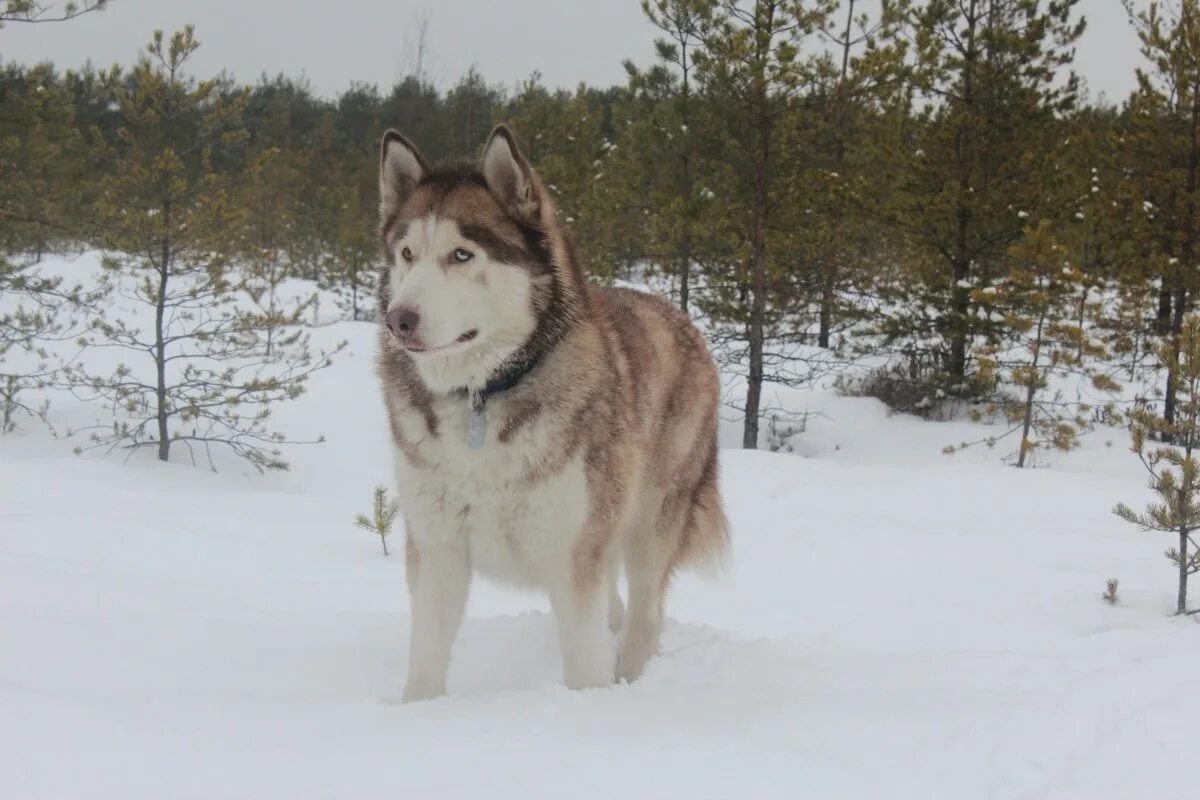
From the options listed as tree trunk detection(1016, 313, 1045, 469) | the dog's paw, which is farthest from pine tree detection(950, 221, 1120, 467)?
the dog's paw

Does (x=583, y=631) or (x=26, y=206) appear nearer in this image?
(x=583, y=631)

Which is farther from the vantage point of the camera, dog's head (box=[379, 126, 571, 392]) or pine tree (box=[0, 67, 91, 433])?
pine tree (box=[0, 67, 91, 433])

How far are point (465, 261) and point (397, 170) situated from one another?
24.3 inches

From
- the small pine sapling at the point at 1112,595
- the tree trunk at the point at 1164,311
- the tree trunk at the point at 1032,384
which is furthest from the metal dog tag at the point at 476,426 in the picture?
the tree trunk at the point at 1164,311

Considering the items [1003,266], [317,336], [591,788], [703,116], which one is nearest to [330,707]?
[591,788]

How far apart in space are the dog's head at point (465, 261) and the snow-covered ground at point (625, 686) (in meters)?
1.13

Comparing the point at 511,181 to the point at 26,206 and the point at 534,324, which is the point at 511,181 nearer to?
the point at 534,324

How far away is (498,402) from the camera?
298 cm

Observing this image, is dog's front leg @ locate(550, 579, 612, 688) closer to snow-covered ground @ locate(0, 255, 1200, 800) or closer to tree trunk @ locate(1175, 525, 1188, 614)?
snow-covered ground @ locate(0, 255, 1200, 800)

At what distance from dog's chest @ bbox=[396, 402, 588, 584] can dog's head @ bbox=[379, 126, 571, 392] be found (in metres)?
0.19

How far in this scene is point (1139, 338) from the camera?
16.6 m

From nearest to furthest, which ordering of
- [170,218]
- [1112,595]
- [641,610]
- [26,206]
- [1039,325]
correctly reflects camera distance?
[641,610], [1112,595], [170,218], [26,206], [1039,325]

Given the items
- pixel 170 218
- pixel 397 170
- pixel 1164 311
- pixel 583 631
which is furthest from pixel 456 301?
pixel 1164 311

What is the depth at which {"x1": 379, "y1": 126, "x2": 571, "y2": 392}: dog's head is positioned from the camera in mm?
2756
